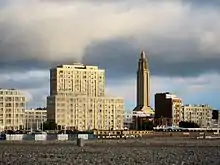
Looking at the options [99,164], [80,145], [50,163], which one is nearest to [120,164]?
[99,164]

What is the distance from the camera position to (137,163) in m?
69.1

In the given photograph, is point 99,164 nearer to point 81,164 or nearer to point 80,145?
point 81,164

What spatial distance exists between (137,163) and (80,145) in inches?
2797

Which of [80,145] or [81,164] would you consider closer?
[81,164]

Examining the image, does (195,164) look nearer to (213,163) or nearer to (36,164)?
(213,163)

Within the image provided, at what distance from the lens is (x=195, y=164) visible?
218ft

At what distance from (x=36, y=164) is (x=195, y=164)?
51.8 ft

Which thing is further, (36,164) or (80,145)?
(80,145)

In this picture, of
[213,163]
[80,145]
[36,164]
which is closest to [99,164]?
[36,164]

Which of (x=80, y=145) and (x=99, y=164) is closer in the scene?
(x=99, y=164)

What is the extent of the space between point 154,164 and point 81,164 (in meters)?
7.30

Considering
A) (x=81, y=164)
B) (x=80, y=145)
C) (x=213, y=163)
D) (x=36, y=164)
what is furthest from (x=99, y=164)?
(x=80, y=145)

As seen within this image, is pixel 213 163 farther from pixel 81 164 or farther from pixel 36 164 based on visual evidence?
pixel 36 164

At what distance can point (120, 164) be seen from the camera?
6669cm
